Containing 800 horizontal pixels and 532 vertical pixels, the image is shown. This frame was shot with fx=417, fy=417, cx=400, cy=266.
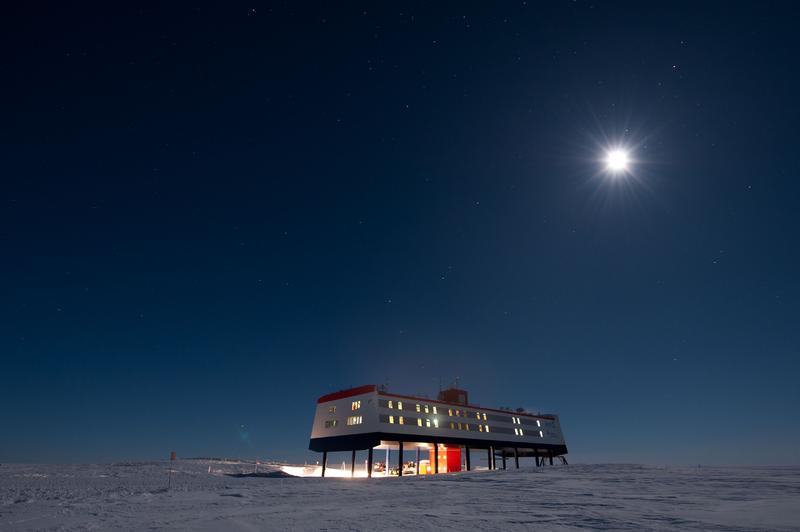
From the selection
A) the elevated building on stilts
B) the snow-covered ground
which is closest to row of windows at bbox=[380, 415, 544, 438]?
the elevated building on stilts

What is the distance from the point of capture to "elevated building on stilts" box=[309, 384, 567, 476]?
1876 inches

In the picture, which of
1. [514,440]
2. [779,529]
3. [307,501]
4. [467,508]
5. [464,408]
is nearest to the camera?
[779,529]

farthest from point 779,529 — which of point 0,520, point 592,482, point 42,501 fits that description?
point 42,501

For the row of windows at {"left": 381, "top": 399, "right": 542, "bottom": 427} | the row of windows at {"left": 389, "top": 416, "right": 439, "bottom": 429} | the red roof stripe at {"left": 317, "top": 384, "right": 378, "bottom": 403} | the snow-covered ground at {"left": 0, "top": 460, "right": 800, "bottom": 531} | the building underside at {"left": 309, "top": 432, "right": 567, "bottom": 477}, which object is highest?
the red roof stripe at {"left": 317, "top": 384, "right": 378, "bottom": 403}

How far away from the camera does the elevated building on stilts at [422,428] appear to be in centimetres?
4766

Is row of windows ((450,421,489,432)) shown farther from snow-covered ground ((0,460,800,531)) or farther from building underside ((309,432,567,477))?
snow-covered ground ((0,460,800,531))

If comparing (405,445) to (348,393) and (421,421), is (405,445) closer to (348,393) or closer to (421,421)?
(421,421)

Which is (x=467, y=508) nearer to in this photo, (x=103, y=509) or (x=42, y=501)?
(x=103, y=509)

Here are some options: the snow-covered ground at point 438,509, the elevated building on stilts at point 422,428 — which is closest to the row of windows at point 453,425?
the elevated building on stilts at point 422,428

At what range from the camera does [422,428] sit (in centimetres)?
5103

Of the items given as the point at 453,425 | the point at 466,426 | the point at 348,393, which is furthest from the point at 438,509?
the point at 466,426

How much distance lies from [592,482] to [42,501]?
23.8 metres

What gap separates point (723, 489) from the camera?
16172 mm

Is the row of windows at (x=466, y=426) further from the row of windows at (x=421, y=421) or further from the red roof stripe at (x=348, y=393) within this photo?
the red roof stripe at (x=348, y=393)
